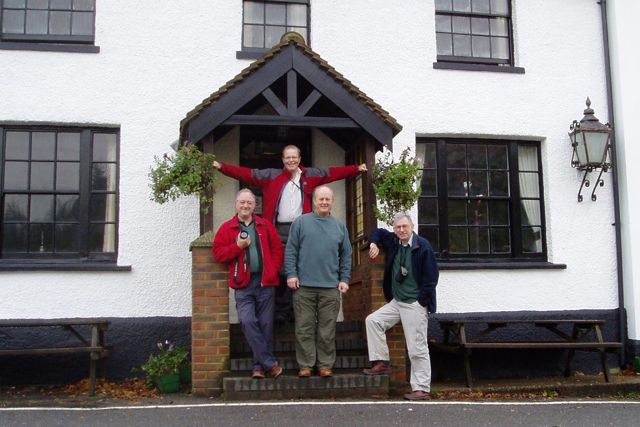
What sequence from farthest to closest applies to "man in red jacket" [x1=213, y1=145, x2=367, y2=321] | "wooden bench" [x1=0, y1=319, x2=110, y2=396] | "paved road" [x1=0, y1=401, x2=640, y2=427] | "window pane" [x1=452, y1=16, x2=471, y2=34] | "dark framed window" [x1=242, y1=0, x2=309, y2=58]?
1. "window pane" [x1=452, y1=16, x2=471, y2=34]
2. "dark framed window" [x1=242, y1=0, x2=309, y2=58]
3. "man in red jacket" [x1=213, y1=145, x2=367, y2=321]
4. "wooden bench" [x1=0, y1=319, x2=110, y2=396]
5. "paved road" [x1=0, y1=401, x2=640, y2=427]

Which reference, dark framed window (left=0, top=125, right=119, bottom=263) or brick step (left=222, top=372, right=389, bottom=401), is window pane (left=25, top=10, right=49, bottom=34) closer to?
dark framed window (left=0, top=125, right=119, bottom=263)

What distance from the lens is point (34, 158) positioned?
30.1 ft

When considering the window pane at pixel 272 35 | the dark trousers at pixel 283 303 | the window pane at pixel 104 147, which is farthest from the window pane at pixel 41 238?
the window pane at pixel 272 35

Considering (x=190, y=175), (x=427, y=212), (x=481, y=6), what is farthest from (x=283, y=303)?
(x=481, y=6)

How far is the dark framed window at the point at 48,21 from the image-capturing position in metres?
9.27

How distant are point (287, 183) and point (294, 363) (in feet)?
6.37

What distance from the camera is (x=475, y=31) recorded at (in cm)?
1037

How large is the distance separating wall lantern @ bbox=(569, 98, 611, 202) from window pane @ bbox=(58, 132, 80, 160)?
6483 mm

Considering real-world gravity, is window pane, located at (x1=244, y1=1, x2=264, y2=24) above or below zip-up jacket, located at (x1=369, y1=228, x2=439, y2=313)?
above

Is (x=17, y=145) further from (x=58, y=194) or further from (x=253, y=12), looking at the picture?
(x=253, y=12)

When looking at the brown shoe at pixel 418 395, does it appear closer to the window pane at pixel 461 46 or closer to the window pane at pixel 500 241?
Result: the window pane at pixel 500 241

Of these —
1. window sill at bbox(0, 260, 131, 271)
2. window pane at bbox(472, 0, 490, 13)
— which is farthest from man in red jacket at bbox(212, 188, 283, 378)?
window pane at bbox(472, 0, 490, 13)

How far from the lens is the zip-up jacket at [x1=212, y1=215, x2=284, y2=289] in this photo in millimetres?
7398

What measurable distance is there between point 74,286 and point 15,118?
2182mm
